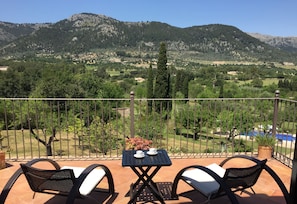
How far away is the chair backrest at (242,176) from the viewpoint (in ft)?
8.16

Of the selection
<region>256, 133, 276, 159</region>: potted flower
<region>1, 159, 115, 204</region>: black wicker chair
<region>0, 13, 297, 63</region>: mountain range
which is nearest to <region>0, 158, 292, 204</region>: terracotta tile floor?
<region>256, 133, 276, 159</region>: potted flower

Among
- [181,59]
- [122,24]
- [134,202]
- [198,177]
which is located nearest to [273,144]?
[198,177]

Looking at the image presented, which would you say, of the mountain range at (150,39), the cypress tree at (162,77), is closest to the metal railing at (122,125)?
the cypress tree at (162,77)

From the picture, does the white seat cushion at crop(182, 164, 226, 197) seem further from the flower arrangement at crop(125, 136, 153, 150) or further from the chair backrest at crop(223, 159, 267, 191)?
the flower arrangement at crop(125, 136, 153, 150)

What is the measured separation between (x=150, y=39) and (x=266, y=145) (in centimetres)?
8031


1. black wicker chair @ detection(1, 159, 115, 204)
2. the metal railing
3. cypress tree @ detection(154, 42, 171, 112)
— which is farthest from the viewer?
cypress tree @ detection(154, 42, 171, 112)

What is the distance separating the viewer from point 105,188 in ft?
10.8

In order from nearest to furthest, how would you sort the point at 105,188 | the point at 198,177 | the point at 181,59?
the point at 198,177, the point at 105,188, the point at 181,59

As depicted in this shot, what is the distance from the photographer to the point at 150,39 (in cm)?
8200

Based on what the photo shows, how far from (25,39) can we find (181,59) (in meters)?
46.6

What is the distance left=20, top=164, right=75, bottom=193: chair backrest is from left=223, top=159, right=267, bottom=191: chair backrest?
4.97ft

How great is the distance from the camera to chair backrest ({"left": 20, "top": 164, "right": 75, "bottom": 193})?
7.91 ft

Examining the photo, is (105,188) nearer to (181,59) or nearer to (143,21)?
(181,59)

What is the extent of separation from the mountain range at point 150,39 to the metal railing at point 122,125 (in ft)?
190
